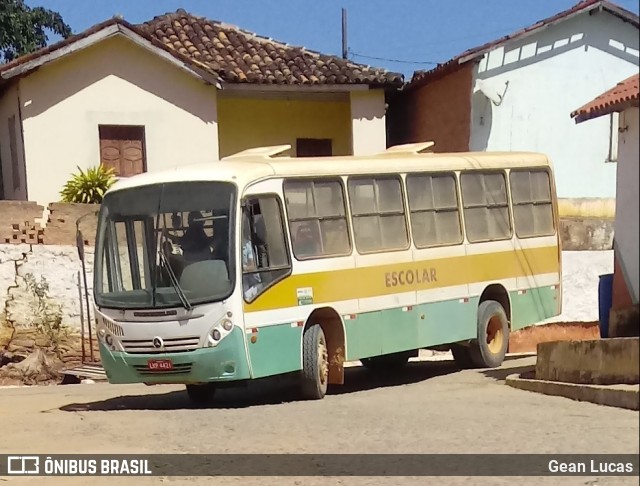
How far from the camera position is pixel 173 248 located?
819 centimetres

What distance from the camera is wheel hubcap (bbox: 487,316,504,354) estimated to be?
996 centimetres

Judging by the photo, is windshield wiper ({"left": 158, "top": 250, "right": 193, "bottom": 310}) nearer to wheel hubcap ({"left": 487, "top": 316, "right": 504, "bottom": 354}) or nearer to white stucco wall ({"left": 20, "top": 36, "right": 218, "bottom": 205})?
wheel hubcap ({"left": 487, "top": 316, "right": 504, "bottom": 354})

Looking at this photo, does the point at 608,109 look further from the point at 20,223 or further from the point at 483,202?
the point at 20,223

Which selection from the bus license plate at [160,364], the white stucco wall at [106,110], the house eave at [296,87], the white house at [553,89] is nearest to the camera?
the white house at [553,89]

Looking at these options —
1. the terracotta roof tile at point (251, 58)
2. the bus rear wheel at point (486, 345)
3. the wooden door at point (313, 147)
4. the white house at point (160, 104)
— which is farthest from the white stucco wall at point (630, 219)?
the wooden door at point (313, 147)

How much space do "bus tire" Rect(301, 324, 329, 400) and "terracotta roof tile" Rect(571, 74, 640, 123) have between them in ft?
24.1

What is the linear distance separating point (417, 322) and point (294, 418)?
2.51 metres

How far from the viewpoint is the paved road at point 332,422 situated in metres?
2.82

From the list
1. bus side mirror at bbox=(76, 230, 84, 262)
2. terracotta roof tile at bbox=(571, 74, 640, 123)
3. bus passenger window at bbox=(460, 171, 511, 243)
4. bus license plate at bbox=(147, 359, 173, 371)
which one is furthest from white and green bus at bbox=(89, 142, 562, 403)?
terracotta roof tile at bbox=(571, 74, 640, 123)

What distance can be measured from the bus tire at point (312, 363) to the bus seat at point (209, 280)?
3.72ft

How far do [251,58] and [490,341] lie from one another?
30.0 feet

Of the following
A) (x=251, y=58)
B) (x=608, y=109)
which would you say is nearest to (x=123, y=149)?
(x=251, y=58)

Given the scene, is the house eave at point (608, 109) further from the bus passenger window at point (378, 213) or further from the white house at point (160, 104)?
the white house at point (160, 104)

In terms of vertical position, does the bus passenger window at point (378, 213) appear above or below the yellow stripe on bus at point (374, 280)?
above
